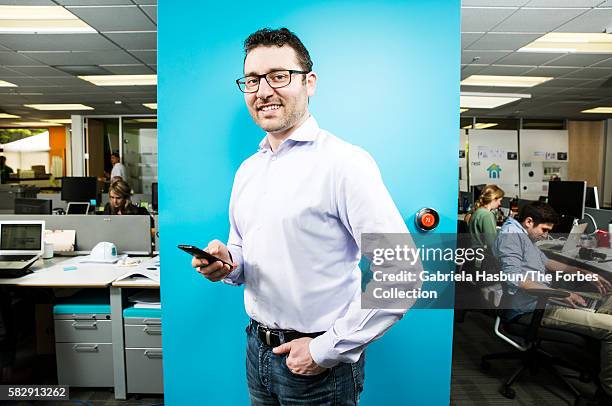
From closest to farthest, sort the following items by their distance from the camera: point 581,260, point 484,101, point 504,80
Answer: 1. point 581,260
2. point 504,80
3. point 484,101

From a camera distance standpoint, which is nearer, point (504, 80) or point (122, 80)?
point (504, 80)

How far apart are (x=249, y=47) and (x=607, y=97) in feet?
27.7

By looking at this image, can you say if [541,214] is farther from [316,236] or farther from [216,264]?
[216,264]

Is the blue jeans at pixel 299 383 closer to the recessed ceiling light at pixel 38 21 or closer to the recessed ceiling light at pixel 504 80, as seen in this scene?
the recessed ceiling light at pixel 38 21

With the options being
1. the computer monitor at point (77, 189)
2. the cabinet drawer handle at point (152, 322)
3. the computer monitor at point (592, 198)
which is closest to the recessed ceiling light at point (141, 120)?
the computer monitor at point (77, 189)

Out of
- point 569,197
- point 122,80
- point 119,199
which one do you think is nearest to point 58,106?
point 122,80

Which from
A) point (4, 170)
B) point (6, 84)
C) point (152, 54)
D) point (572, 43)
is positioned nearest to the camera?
point (572, 43)

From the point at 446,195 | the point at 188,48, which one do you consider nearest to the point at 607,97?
the point at 446,195

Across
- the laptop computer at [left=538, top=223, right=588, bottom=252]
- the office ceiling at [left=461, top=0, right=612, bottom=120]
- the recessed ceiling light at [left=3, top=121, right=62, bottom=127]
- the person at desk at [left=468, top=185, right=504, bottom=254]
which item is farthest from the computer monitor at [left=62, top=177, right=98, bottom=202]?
the recessed ceiling light at [left=3, top=121, right=62, bottom=127]

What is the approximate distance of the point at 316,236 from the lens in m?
1.09

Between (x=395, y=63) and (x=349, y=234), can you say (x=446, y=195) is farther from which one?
(x=349, y=234)

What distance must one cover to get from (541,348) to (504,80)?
15.6 feet

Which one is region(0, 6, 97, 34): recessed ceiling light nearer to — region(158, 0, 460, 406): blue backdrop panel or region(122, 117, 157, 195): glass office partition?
region(158, 0, 460, 406): blue backdrop panel

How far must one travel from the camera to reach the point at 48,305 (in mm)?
2771
